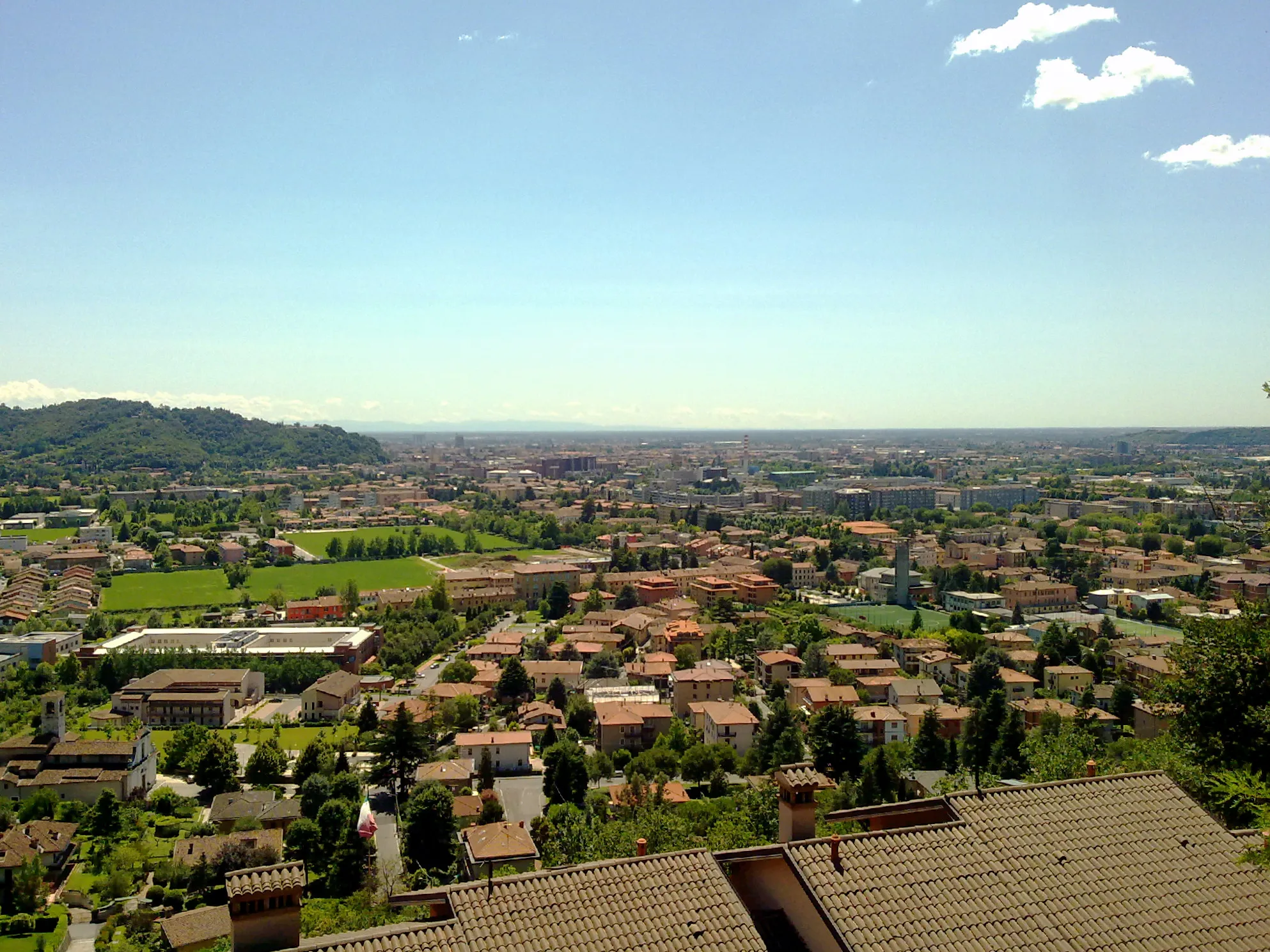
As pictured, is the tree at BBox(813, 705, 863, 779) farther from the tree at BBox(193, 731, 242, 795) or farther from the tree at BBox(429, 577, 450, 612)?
the tree at BBox(429, 577, 450, 612)

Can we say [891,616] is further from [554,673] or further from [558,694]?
[558,694]

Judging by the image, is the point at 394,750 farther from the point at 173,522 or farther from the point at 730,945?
the point at 173,522

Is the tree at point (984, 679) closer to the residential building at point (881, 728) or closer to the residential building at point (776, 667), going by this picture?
the residential building at point (881, 728)

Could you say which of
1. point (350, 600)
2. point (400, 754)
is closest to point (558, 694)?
point (400, 754)

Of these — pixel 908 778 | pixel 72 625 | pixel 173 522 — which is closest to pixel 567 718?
pixel 908 778

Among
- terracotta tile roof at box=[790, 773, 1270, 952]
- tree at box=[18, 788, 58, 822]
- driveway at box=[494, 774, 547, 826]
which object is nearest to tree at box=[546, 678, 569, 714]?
driveway at box=[494, 774, 547, 826]

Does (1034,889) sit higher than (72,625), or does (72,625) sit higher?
(1034,889)
